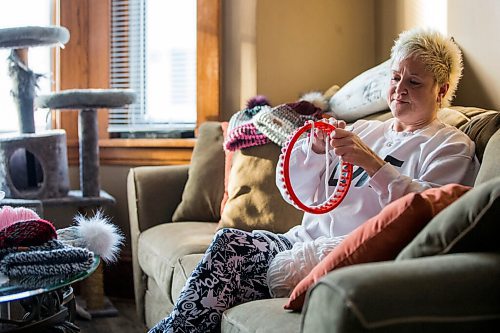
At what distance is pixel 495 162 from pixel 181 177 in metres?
1.69

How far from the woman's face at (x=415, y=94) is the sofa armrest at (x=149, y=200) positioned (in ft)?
4.28

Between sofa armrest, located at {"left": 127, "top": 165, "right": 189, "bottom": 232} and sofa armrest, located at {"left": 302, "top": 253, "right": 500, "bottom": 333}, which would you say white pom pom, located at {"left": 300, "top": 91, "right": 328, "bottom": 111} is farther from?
sofa armrest, located at {"left": 302, "top": 253, "right": 500, "bottom": 333}

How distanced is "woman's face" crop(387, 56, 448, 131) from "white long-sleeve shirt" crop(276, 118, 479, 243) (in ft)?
0.12

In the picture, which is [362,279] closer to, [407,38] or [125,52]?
[407,38]

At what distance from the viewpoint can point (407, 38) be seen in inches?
83.4

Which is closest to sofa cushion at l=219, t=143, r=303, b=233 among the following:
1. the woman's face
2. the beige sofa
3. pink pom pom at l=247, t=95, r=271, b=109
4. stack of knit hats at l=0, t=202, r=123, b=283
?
the beige sofa

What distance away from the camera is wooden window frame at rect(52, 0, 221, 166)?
12.3ft

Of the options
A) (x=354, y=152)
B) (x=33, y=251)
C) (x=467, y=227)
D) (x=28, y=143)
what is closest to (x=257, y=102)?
(x=28, y=143)

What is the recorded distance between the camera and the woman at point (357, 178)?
1867 mm

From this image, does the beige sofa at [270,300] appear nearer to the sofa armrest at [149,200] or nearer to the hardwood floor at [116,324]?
the sofa armrest at [149,200]

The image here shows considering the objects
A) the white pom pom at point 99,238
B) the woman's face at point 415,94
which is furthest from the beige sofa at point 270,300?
the white pom pom at point 99,238

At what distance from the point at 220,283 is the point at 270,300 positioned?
0.13 metres

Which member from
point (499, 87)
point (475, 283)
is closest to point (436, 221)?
point (475, 283)

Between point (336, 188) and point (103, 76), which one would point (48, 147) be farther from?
point (336, 188)
